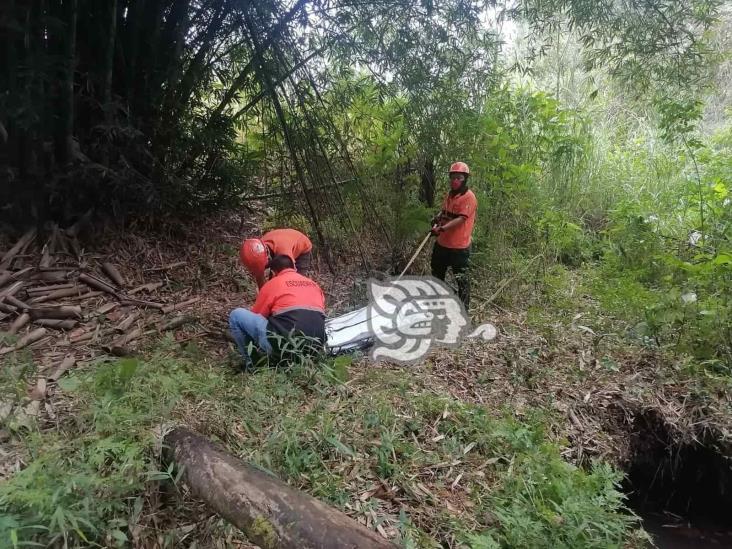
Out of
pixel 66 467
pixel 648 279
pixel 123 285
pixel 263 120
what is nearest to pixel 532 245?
pixel 648 279

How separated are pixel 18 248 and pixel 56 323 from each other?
3.01 ft

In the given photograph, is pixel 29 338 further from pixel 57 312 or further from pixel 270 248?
pixel 270 248

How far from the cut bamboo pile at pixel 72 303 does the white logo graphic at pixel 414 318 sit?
150 cm

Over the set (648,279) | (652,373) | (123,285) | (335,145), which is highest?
(335,145)

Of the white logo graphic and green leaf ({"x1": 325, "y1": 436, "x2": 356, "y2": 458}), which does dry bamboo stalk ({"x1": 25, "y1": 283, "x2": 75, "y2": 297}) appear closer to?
the white logo graphic

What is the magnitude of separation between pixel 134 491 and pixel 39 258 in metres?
2.75

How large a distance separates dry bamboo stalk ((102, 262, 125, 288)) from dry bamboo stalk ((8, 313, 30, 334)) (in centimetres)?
76

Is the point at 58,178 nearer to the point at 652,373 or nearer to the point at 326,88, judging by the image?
the point at 326,88

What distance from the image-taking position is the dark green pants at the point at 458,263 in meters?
4.61

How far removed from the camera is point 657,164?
660 centimetres

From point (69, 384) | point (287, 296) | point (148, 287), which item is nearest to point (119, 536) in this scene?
point (69, 384)

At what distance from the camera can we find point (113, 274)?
399cm

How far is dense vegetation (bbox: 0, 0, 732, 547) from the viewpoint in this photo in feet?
7.11

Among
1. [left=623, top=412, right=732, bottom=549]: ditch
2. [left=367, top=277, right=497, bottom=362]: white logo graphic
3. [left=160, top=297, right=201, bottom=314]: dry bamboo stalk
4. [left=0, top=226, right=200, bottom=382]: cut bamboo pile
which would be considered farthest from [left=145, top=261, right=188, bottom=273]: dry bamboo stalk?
[left=623, top=412, right=732, bottom=549]: ditch
